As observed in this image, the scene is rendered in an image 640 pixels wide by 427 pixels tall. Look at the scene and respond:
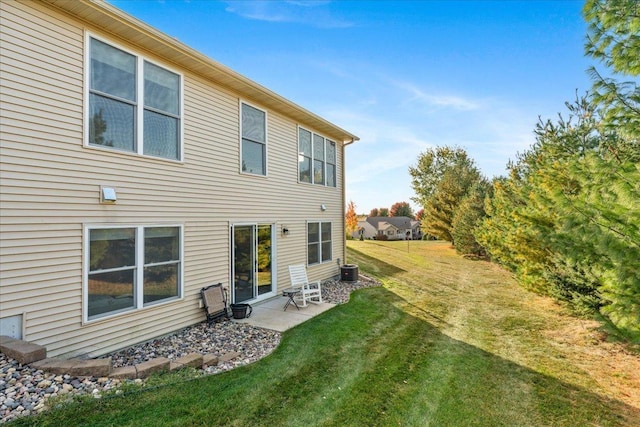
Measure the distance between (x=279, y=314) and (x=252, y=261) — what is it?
159 cm

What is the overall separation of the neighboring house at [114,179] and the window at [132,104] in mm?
20

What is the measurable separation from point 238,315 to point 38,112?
16.4ft

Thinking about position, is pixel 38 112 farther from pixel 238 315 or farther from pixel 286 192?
pixel 286 192

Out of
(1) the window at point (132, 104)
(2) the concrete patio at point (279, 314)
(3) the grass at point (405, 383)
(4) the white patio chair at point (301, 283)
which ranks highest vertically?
(1) the window at point (132, 104)

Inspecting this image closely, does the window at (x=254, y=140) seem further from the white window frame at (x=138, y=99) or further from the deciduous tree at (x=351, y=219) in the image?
the deciduous tree at (x=351, y=219)

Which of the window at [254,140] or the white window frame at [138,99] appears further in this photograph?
the window at [254,140]

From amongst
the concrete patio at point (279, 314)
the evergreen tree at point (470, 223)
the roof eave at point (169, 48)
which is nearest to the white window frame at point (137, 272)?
the concrete patio at point (279, 314)

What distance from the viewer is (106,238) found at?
508cm

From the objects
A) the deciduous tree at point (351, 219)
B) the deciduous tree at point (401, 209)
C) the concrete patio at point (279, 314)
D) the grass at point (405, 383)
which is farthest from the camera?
the deciduous tree at point (401, 209)

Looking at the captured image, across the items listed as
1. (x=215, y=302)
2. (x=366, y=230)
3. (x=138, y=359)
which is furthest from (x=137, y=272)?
(x=366, y=230)

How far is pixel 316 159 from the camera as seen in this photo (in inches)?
443

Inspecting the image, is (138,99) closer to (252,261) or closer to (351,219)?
(252,261)

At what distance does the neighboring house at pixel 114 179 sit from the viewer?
14.0 feet

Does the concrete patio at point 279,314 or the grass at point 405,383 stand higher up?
the concrete patio at point 279,314
